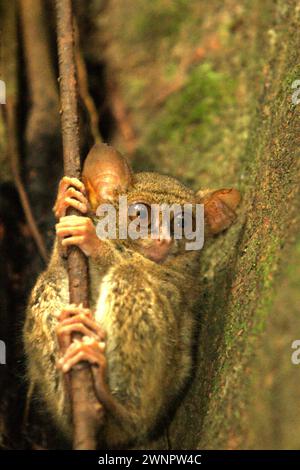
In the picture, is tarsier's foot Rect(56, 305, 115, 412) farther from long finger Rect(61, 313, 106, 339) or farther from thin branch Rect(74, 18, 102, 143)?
thin branch Rect(74, 18, 102, 143)

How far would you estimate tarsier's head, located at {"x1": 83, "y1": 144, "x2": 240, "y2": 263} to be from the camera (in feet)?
13.3

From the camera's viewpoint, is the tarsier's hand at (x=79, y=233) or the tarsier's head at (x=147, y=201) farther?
the tarsier's head at (x=147, y=201)

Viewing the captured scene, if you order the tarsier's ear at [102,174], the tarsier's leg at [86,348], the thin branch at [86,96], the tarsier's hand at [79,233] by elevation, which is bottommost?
the tarsier's leg at [86,348]

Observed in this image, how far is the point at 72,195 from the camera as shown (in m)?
3.69

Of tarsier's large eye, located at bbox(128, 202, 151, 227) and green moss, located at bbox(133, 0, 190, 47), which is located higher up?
green moss, located at bbox(133, 0, 190, 47)

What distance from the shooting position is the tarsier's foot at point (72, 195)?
3682 mm

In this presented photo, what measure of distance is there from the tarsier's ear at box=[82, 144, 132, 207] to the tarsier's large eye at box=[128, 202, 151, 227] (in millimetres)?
151

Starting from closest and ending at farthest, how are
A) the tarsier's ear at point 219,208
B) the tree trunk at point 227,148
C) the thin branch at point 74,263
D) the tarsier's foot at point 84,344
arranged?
1. the tree trunk at point 227,148
2. the thin branch at point 74,263
3. the tarsier's foot at point 84,344
4. the tarsier's ear at point 219,208

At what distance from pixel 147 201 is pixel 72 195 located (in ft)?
1.87

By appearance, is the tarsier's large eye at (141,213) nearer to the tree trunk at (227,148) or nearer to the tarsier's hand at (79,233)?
the tarsier's hand at (79,233)

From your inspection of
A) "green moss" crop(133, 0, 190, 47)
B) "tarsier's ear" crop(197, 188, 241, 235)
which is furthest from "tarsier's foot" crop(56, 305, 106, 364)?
"green moss" crop(133, 0, 190, 47)

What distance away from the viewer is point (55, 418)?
390 centimetres

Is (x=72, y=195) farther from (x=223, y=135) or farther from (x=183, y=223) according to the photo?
(x=223, y=135)

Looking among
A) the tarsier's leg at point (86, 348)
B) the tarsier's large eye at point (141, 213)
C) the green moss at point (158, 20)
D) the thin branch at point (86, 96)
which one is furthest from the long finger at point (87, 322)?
the green moss at point (158, 20)
